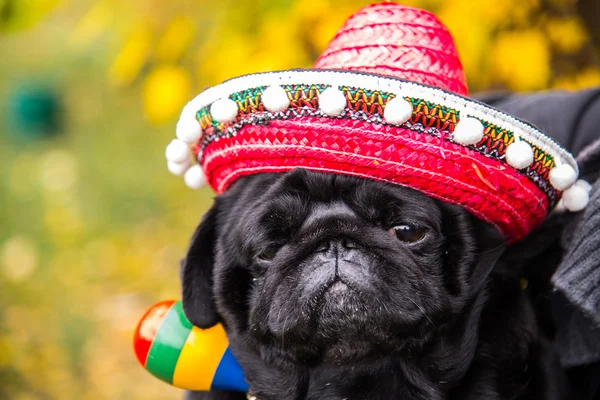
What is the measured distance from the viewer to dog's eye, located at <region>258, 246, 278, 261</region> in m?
1.33

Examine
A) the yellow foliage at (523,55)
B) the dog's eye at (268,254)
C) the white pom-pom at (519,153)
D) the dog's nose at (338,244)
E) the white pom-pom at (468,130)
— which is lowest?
the dog's eye at (268,254)

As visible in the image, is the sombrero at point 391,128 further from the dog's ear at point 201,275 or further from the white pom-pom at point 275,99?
the dog's ear at point 201,275

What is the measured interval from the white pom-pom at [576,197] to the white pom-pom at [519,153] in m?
0.18

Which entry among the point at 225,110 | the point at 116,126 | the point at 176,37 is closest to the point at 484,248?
the point at 225,110

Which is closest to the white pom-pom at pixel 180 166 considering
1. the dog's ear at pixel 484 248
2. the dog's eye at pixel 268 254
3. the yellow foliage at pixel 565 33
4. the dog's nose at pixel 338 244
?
the dog's eye at pixel 268 254

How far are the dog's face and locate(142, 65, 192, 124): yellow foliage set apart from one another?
1064 millimetres

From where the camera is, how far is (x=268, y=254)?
1.34 meters

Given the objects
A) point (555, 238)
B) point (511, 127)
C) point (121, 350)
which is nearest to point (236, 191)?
point (511, 127)

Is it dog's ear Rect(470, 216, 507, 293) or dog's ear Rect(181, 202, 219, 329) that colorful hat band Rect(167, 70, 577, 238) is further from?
dog's ear Rect(181, 202, 219, 329)

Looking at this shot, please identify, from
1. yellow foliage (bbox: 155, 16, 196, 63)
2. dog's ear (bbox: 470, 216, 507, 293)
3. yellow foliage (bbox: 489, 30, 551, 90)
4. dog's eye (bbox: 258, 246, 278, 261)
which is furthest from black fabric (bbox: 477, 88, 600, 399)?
yellow foliage (bbox: 155, 16, 196, 63)

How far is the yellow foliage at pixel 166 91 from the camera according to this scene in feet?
7.77

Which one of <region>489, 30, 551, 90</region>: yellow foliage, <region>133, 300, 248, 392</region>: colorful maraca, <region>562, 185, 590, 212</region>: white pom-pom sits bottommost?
<region>133, 300, 248, 392</region>: colorful maraca

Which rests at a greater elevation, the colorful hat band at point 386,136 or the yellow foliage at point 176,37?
the yellow foliage at point 176,37

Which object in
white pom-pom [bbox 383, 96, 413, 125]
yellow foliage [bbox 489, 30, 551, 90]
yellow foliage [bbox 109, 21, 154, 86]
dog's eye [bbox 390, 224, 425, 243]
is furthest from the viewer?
yellow foliage [bbox 109, 21, 154, 86]
